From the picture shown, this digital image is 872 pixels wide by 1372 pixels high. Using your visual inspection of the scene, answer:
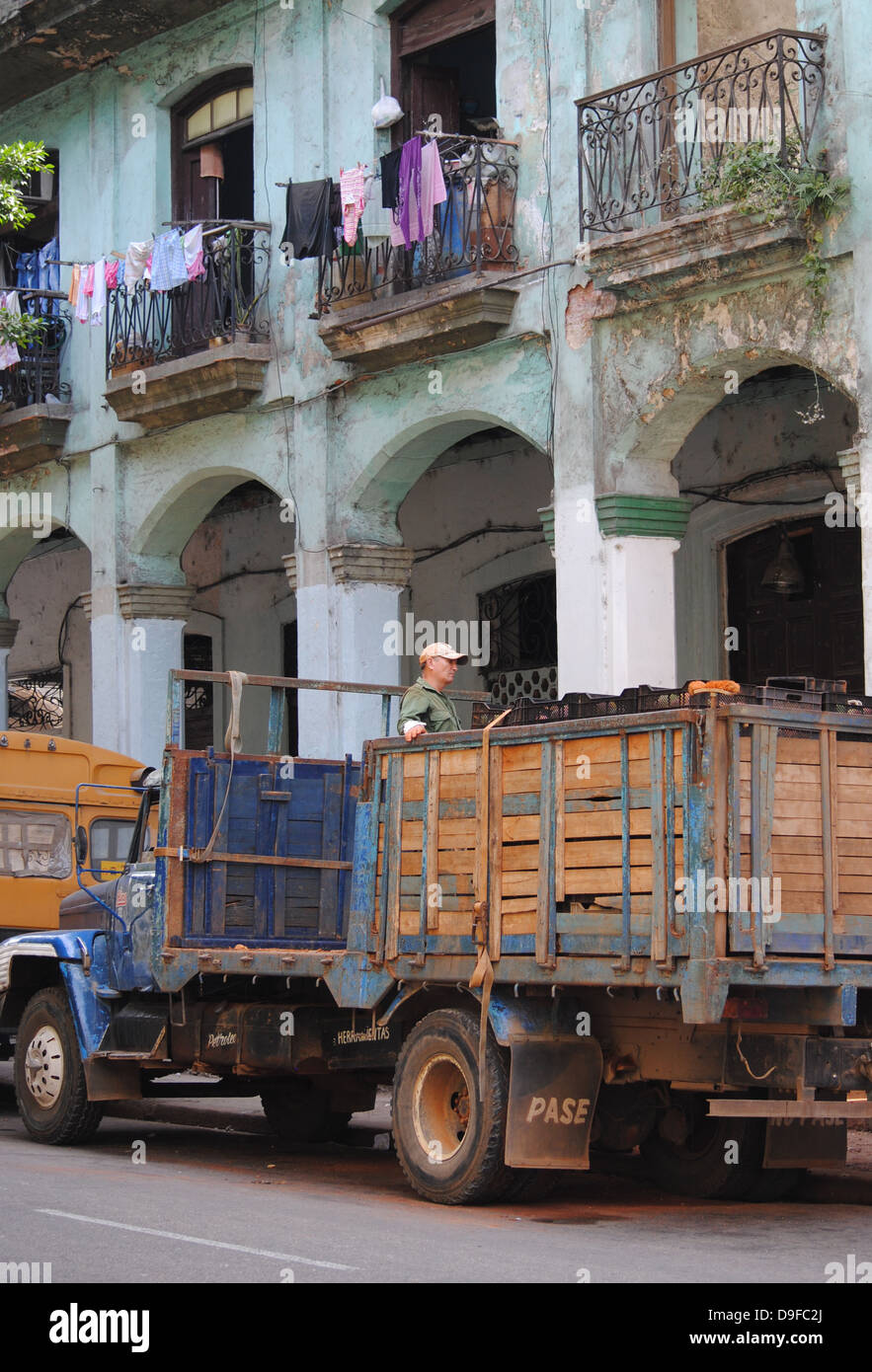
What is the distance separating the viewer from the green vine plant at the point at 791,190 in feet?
41.6

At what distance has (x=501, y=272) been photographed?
15.1 meters

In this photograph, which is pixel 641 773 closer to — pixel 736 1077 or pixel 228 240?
pixel 736 1077

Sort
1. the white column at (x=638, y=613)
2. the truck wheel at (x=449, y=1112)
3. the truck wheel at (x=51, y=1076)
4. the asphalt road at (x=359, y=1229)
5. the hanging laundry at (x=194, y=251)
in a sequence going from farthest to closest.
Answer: the hanging laundry at (x=194, y=251) < the white column at (x=638, y=613) < the truck wheel at (x=51, y=1076) < the truck wheel at (x=449, y=1112) < the asphalt road at (x=359, y=1229)

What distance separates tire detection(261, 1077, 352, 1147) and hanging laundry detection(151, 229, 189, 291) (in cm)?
826

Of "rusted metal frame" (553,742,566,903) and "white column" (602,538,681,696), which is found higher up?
"white column" (602,538,681,696)

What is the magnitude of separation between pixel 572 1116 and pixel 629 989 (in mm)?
674

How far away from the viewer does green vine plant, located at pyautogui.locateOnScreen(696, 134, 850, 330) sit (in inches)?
499

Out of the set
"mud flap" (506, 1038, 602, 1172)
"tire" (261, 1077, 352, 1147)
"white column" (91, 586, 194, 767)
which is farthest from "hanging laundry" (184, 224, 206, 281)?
"mud flap" (506, 1038, 602, 1172)

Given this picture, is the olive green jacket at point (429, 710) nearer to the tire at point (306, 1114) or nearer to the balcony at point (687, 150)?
the tire at point (306, 1114)

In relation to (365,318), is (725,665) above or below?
below

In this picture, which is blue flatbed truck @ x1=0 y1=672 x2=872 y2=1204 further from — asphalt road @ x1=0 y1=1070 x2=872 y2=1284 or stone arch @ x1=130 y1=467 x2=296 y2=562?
stone arch @ x1=130 y1=467 x2=296 y2=562

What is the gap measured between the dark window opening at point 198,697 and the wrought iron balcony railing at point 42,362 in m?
4.16

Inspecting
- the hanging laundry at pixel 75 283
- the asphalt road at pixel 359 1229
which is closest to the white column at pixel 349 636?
the hanging laundry at pixel 75 283

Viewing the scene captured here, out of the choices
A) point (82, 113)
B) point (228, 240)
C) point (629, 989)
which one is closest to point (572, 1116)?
point (629, 989)
